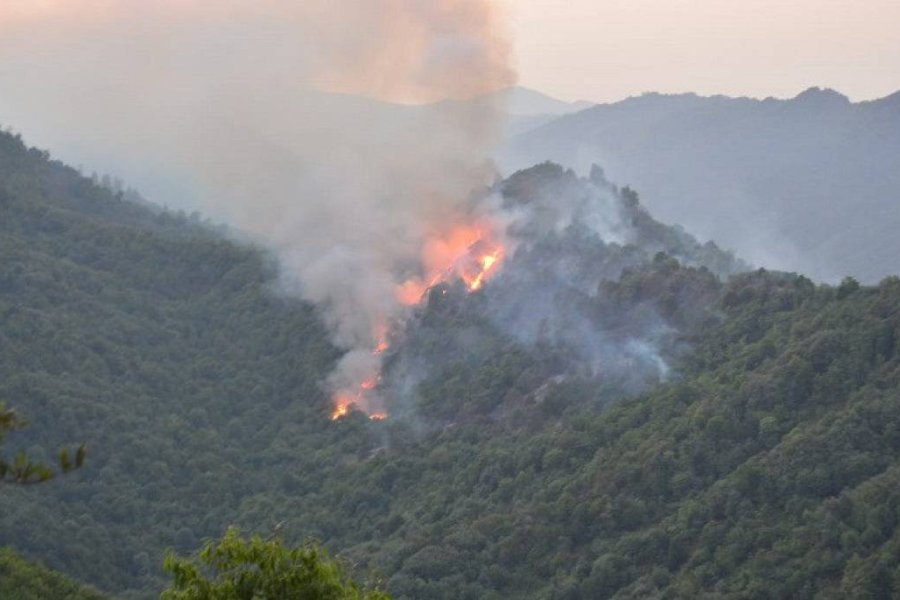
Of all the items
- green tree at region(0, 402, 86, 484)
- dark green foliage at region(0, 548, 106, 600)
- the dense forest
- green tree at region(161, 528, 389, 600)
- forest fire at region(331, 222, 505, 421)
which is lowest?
green tree at region(0, 402, 86, 484)

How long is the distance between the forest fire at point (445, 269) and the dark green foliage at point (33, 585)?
134ft

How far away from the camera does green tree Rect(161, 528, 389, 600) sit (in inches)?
1206

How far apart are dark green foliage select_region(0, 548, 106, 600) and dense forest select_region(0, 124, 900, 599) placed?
16.7 metres

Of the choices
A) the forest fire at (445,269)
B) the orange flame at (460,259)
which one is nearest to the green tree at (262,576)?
the forest fire at (445,269)

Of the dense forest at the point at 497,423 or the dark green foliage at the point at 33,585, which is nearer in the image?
the dark green foliage at the point at 33,585

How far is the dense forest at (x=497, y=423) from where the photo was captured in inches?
Result: 2395

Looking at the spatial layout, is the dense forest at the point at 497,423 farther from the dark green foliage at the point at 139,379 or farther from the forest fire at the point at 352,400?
the forest fire at the point at 352,400

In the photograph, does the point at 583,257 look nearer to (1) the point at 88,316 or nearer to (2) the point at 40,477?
(1) the point at 88,316

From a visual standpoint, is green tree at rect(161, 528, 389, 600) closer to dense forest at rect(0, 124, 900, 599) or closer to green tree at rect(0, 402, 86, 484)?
green tree at rect(0, 402, 86, 484)

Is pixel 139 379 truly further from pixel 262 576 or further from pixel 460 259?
pixel 262 576

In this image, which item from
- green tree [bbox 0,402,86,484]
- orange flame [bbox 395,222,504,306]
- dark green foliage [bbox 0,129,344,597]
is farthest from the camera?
orange flame [bbox 395,222,504,306]

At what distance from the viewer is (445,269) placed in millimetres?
98875

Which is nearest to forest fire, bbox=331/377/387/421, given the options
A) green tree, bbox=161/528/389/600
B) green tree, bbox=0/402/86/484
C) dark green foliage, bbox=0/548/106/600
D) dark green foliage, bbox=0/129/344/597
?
dark green foliage, bbox=0/129/344/597

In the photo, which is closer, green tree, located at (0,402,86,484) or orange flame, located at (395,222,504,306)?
green tree, located at (0,402,86,484)
